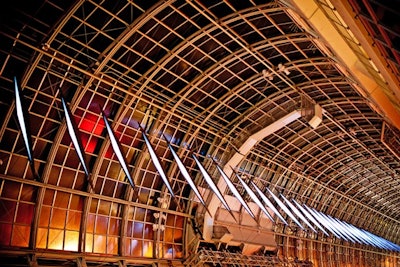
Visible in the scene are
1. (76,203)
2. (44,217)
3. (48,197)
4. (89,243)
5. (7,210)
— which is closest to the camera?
(7,210)

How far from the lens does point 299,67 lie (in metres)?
27.2

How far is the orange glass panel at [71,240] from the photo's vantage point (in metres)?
22.2

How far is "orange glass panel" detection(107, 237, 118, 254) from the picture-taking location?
24538mm

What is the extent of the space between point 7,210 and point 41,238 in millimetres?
2533

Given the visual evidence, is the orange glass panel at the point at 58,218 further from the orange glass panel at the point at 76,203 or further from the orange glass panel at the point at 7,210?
the orange glass panel at the point at 7,210

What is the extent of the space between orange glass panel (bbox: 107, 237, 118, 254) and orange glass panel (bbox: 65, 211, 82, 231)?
2.57 metres

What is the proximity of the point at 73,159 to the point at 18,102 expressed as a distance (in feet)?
28.8

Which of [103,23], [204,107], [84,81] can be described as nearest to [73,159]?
[84,81]

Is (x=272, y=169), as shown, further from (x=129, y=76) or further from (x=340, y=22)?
(x=340, y=22)

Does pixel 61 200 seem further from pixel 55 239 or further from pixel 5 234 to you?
pixel 5 234

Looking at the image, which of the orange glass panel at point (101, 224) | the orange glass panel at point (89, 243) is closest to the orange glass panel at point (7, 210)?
the orange glass panel at point (89, 243)

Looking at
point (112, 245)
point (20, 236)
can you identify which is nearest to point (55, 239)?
point (20, 236)

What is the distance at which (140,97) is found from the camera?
2233cm

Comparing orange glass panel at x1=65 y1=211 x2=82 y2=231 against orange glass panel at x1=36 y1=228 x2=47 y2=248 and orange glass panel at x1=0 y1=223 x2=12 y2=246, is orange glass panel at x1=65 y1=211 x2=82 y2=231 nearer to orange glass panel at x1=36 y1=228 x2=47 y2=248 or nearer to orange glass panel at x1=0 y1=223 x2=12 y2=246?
orange glass panel at x1=36 y1=228 x2=47 y2=248
